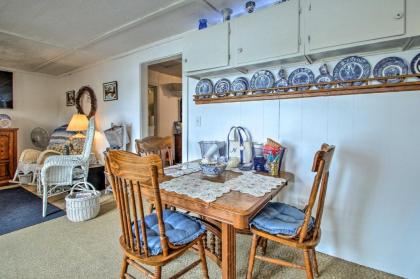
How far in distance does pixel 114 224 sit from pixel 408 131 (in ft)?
9.35

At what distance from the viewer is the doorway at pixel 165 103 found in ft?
16.6

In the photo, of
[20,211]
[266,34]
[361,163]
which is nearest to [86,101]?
[20,211]

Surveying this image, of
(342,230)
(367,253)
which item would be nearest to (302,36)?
(342,230)

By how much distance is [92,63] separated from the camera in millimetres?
4305

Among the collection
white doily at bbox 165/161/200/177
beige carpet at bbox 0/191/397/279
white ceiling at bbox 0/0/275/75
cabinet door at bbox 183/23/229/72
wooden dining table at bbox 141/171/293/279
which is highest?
white ceiling at bbox 0/0/275/75

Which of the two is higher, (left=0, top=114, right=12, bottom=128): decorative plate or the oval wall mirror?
the oval wall mirror

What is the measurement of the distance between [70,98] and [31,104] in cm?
86

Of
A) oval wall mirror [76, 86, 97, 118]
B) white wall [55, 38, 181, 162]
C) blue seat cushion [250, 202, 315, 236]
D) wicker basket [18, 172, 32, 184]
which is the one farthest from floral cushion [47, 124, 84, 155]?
blue seat cushion [250, 202, 315, 236]

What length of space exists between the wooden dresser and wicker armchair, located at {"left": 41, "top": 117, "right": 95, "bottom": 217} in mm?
2218

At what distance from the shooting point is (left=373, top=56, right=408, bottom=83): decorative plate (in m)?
1.63

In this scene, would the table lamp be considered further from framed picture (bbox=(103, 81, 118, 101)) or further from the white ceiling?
the white ceiling

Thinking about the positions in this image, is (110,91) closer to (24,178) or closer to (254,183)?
(24,178)

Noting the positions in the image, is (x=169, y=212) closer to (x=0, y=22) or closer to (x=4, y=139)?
(x=0, y=22)

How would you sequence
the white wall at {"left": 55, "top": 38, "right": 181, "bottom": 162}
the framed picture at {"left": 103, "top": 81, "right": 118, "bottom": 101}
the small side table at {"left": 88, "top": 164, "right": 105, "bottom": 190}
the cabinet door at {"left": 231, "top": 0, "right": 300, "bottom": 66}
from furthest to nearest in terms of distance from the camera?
the framed picture at {"left": 103, "top": 81, "right": 118, "bottom": 101} < the small side table at {"left": 88, "top": 164, "right": 105, "bottom": 190} < the white wall at {"left": 55, "top": 38, "right": 181, "bottom": 162} < the cabinet door at {"left": 231, "top": 0, "right": 300, "bottom": 66}
